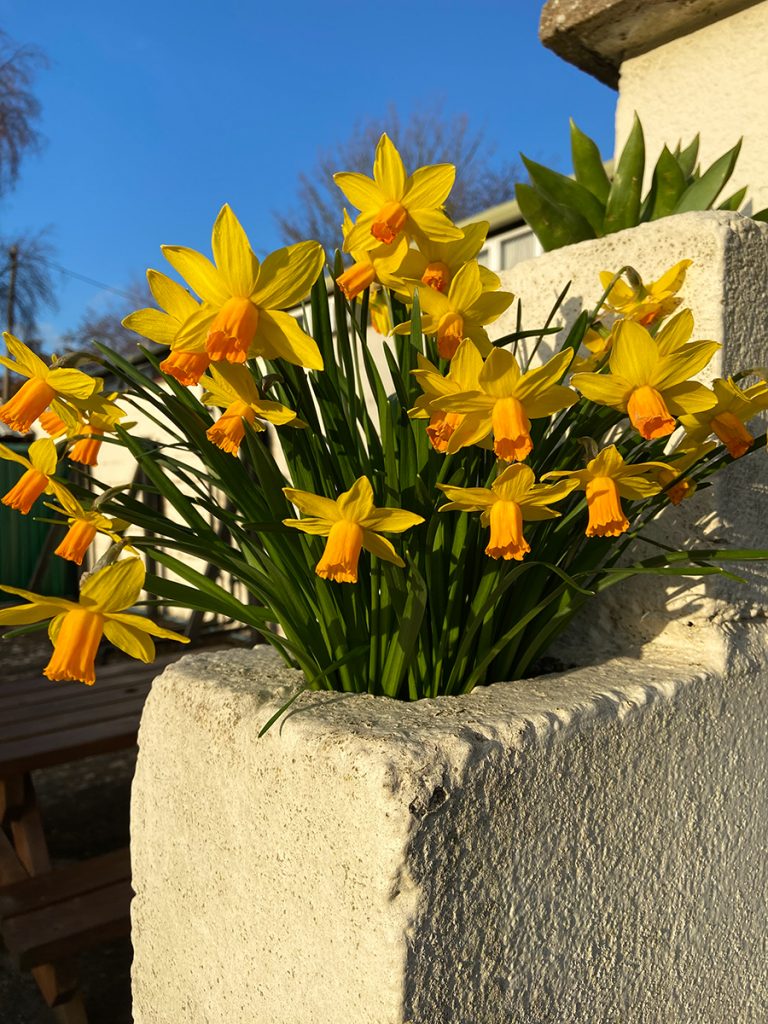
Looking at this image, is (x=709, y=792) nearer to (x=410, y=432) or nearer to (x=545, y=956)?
(x=545, y=956)

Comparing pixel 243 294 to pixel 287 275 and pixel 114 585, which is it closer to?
pixel 287 275

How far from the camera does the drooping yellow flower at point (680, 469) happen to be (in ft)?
2.62

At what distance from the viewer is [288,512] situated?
2.81ft

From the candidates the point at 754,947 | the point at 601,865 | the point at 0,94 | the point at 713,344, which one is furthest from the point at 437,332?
the point at 0,94

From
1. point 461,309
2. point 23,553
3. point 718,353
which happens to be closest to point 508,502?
point 461,309

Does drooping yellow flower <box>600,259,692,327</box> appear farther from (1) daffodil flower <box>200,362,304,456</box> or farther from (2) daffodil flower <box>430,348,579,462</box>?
(1) daffodil flower <box>200,362,304,456</box>

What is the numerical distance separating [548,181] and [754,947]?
3.72 ft

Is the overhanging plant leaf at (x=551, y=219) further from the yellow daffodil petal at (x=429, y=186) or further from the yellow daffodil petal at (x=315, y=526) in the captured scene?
the yellow daffodil petal at (x=315, y=526)

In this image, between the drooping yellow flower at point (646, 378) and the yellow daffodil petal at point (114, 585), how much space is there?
41cm

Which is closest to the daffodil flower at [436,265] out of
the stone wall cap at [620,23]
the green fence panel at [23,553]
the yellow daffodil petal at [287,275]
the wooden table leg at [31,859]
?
the yellow daffodil petal at [287,275]

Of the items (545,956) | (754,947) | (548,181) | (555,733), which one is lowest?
(754,947)

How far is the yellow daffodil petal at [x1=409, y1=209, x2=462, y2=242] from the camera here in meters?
0.70

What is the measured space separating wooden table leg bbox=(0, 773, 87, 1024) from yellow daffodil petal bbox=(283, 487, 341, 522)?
1.49 m

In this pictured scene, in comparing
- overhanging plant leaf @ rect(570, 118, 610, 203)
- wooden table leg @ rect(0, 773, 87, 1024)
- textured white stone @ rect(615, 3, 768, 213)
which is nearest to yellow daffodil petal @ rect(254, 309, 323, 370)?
overhanging plant leaf @ rect(570, 118, 610, 203)
